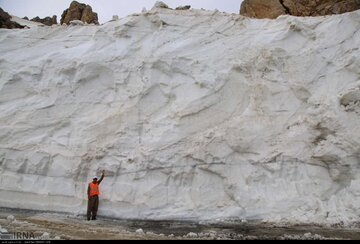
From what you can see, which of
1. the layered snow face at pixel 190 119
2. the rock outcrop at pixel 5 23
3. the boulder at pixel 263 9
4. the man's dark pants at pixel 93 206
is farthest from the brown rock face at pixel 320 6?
the man's dark pants at pixel 93 206

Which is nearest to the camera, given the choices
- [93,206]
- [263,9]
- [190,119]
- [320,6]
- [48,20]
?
[93,206]

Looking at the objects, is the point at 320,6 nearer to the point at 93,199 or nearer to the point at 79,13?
the point at 93,199

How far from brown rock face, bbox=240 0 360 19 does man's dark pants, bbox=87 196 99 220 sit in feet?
34.8

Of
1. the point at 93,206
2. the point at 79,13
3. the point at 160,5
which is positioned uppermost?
the point at 79,13

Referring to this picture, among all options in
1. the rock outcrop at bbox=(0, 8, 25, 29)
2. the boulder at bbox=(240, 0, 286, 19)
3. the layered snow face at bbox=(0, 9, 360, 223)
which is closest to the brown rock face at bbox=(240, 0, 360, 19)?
the boulder at bbox=(240, 0, 286, 19)

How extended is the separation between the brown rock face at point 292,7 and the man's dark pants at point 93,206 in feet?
34.8

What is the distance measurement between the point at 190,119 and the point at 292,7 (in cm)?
822

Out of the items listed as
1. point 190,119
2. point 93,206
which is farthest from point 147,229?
point 190,119

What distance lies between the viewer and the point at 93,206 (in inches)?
421

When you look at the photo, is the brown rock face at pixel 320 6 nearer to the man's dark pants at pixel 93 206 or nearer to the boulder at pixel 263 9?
the boulder at pixel 263 9

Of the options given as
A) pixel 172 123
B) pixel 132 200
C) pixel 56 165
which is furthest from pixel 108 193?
pixel 172 123

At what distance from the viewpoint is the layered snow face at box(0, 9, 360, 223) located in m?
10.7

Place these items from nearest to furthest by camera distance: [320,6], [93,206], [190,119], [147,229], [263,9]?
[147,229], [93,206], [190,119], [320,6], [263,9]

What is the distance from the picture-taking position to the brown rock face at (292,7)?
16.5 metres
